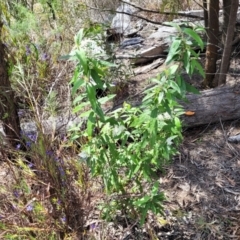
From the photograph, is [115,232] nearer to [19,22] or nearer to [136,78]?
[136,78]

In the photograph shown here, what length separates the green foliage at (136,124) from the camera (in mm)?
1560

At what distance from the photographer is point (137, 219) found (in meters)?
2.02

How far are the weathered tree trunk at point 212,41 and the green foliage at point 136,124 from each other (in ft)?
4.53

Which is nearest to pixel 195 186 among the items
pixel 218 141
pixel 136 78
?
pixel 218 141

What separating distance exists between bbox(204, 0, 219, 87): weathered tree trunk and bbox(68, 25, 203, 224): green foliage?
1.38 m

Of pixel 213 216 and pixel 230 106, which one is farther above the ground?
pixel 230 106

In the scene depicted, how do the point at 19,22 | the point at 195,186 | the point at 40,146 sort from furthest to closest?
the point at 19,22 < the point at 195,186 < the point at 40,146

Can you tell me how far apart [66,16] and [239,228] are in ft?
10.4

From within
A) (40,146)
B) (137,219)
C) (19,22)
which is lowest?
Result: (137,219)

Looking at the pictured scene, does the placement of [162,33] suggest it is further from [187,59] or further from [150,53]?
[187,59]

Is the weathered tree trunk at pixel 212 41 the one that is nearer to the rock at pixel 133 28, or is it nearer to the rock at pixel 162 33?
the rock at pixel 162 33

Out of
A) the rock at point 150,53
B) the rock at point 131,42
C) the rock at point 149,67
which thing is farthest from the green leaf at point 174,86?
the rock at point 131,42

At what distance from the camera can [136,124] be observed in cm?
175

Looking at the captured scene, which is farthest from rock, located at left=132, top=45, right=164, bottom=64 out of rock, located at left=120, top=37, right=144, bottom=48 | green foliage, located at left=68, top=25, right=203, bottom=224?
green foliage, located at left=68, top=25, right=203, bottom=224
